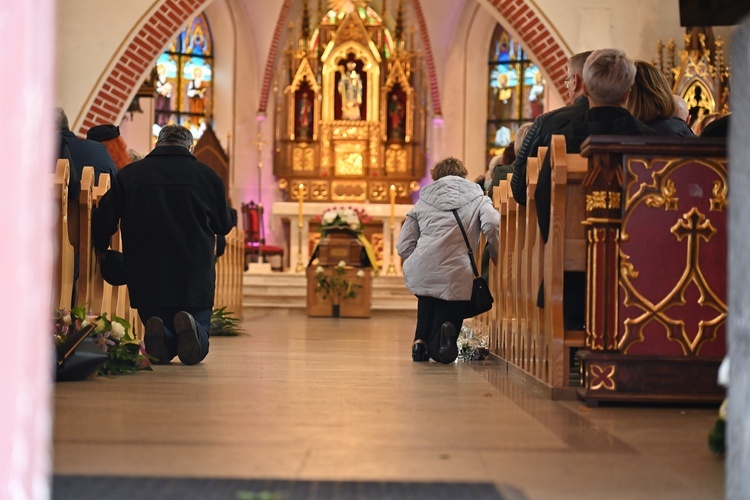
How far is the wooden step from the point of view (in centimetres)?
1562

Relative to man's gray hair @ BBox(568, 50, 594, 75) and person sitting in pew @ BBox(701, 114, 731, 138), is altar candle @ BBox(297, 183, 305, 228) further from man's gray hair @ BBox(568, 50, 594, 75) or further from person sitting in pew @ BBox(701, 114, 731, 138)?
person sitting in pew @ BBox(701, 114, 731, 138)

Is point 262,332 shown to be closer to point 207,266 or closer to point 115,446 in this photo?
point 207,266

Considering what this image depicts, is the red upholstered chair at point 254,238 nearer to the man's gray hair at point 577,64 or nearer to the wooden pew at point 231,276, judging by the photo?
the wooden pew at point 231,276

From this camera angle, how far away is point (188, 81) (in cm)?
1991

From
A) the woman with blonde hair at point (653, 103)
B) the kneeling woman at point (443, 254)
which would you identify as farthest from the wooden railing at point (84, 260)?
the woman with blonde hair at point (653, 103)

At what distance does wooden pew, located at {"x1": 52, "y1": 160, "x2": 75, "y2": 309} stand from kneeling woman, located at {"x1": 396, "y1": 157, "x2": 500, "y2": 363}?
2018 mm

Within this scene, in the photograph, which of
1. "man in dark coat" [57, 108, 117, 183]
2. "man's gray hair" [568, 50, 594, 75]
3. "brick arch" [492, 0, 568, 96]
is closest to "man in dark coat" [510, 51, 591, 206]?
"man's gray hair" [568, 50, 594, 75]

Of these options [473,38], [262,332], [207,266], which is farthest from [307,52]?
[207,266]

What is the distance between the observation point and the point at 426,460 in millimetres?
3082

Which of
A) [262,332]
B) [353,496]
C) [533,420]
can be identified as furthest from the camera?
[262,332]

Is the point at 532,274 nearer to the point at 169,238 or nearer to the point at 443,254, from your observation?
the point at 443,254

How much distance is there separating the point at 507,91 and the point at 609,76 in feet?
49.4

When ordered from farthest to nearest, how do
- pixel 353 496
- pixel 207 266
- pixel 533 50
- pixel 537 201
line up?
pixel 533 50 → pixel 207 266 → pixel 537 201 → pixel 353 496

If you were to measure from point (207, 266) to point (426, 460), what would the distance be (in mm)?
3340
